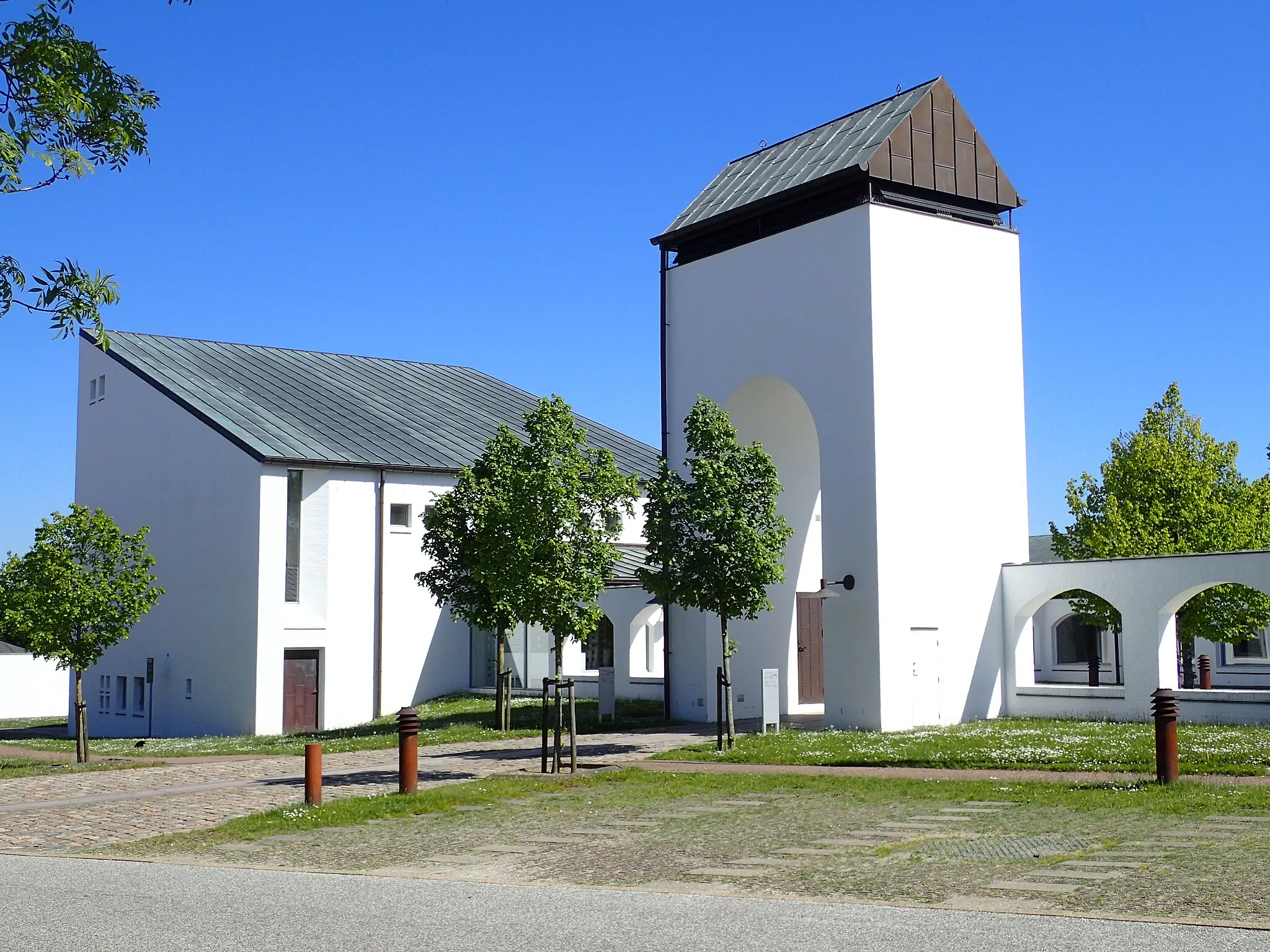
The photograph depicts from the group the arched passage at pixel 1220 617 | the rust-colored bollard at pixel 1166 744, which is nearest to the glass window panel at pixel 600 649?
the arched passage at pixel 1220 617

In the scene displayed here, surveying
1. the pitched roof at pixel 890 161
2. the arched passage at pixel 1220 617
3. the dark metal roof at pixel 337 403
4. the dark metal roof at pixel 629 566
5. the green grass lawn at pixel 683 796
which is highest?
the pitched roof at pixel 890 161

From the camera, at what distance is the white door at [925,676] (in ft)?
75.6

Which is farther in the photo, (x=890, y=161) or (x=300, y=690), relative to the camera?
(x=300, y=690)

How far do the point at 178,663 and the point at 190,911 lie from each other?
25.3m

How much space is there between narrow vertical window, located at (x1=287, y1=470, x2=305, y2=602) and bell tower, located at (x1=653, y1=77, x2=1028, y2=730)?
10.5m

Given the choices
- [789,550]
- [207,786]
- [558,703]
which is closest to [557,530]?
[558,703]

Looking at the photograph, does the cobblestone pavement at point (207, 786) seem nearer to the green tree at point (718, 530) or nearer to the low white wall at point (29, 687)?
the green tree at point (718, 530)

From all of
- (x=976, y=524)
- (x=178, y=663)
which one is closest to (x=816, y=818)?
(x=976, y=524)

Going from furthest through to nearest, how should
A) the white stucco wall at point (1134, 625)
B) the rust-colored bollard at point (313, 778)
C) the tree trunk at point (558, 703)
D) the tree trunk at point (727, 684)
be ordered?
the white stucco wall at point (1134, 625)
the tree trunk at point (727, 684)
the tree trunk at point (558, 703)
the rust-colored bollard at point (313, 778)

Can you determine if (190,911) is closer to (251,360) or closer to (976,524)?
(976,524)

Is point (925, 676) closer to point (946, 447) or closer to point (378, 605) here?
point (946, 447)

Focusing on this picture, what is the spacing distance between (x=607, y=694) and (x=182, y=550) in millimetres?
12704

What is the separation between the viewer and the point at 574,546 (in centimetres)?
1823

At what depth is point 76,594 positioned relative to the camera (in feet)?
77.0
